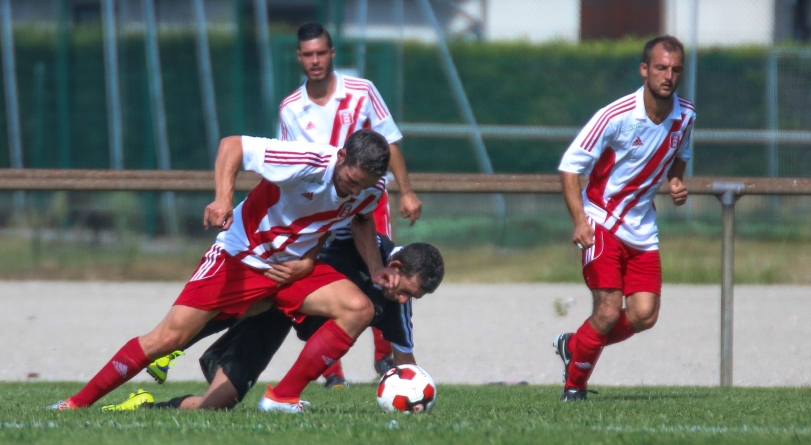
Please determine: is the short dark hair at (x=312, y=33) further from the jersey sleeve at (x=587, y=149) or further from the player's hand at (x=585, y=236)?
the player's hand at (x=585, y=236)

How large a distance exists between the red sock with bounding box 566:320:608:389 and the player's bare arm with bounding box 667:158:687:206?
85cm

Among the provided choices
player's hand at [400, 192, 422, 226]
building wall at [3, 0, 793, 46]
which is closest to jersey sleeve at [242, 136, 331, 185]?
player's hand at [400, 192, 422, 226]

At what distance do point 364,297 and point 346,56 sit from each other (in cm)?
1004

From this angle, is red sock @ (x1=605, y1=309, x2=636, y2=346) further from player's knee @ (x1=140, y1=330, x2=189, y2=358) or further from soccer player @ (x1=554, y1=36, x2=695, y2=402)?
player's knee @ (x1=140, y1=330, x2=189, y2=358)

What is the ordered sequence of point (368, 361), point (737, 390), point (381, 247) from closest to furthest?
1. point (381, 247)
2. point (737, 390)
3. point (368, 361)

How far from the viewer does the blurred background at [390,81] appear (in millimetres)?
14422

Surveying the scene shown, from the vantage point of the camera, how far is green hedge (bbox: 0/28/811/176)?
Answer: 47.8 ft

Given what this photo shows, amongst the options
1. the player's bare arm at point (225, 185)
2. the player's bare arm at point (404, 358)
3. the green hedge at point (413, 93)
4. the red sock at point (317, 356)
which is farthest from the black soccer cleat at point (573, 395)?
the green hedge at point (413, 93)

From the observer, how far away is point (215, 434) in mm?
3854

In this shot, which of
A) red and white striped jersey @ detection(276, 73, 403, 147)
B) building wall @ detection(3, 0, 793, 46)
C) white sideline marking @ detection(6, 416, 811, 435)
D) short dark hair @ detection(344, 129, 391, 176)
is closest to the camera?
white sideline marking @ detection(6, 416, 811, 435)

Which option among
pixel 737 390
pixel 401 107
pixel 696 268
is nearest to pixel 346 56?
pixel 401 107

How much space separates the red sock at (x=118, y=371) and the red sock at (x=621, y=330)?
8.19 ft

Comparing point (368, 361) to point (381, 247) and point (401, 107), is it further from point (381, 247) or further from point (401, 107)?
point (401, 107)

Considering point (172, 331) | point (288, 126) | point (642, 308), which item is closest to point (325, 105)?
point (288, 126)
